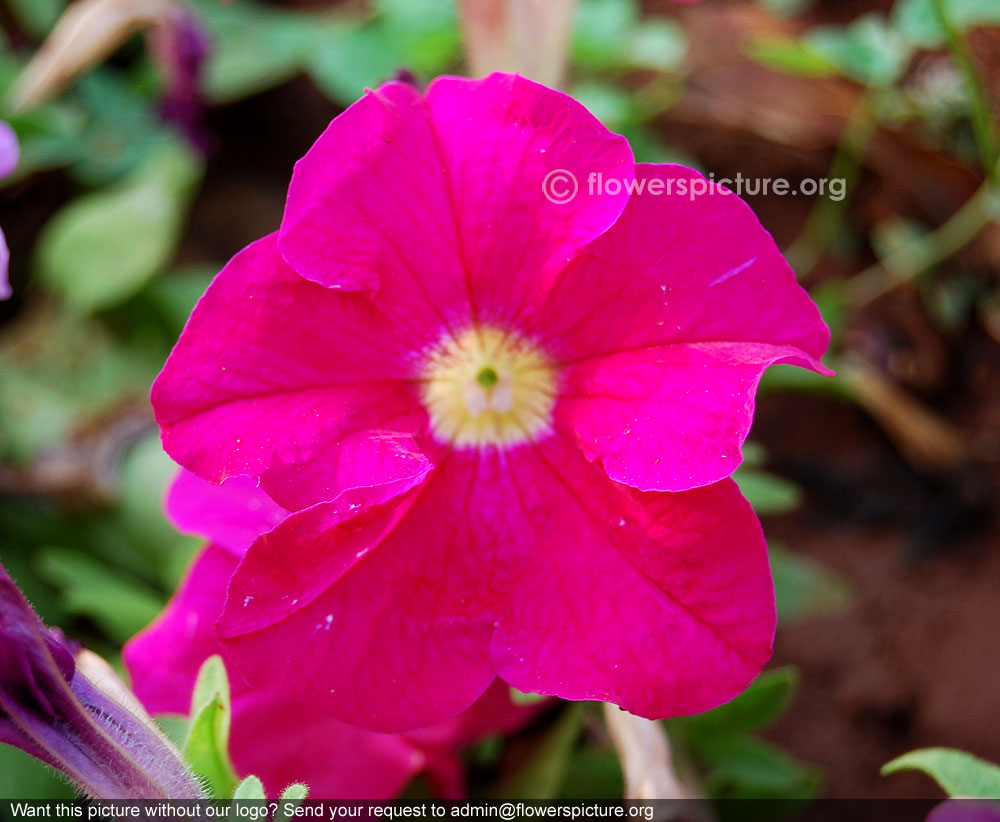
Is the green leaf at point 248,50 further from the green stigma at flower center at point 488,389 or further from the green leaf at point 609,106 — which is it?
the green stigma at flower center at point 488,389

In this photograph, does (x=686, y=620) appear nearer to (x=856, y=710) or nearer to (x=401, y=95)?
(x=401, y=95)

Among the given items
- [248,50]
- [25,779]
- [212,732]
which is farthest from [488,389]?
[248,50]

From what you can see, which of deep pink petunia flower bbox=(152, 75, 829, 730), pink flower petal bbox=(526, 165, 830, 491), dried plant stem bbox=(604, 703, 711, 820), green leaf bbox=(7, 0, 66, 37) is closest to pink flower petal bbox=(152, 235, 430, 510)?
deep pink petunia flower bbox=(152, 75, 829, 730)

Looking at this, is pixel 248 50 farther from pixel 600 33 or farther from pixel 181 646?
pixel 181 646

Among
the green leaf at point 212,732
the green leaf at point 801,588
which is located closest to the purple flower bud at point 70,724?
the green leaf at point 212,732

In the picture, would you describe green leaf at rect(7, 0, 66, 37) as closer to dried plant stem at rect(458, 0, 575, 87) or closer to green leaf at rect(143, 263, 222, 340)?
green leaf at rect(143, 263, 222, 340)

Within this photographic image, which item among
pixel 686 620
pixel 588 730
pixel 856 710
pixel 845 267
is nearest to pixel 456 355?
pixel 686 620

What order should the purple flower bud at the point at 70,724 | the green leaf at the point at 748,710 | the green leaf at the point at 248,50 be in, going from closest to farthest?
the purple flower bud at the point at 70,724 < the green leaf at the point at 748,710 < the green leaf at the point at 248,50
